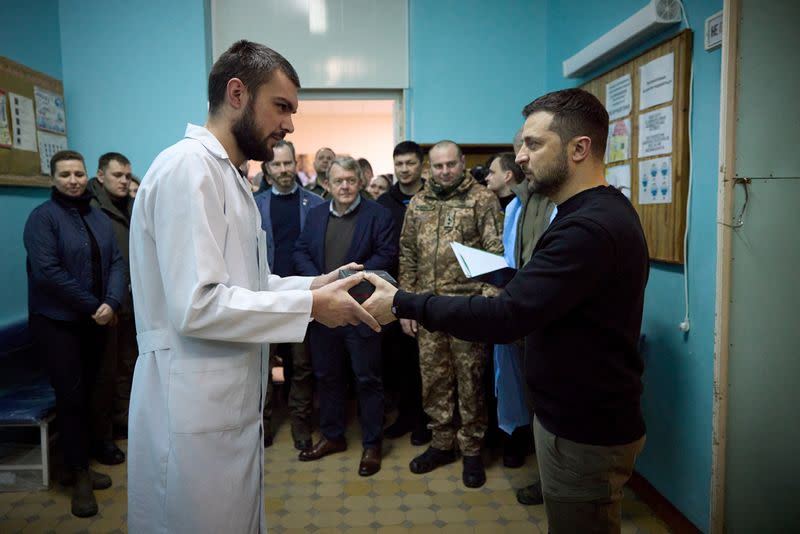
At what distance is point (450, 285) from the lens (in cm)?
282

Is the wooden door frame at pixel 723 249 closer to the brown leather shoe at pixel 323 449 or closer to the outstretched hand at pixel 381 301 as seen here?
the outstretched hand at pixel 381 301

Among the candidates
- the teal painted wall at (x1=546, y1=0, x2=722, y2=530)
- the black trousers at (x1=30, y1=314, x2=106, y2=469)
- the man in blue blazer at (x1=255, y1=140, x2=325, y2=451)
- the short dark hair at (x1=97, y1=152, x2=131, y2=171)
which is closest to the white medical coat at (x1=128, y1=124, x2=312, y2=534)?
the black trousers at (x1=30, y1=314, x2=106, y2=469)

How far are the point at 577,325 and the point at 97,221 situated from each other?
8.45ft

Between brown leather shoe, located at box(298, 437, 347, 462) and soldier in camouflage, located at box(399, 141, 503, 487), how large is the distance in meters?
0.49

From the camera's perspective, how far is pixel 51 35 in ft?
13.0

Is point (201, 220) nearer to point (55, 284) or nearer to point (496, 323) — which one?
point (496, 323)

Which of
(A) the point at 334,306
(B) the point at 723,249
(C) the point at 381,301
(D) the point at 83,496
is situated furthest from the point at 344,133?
(A) the point at 334,306

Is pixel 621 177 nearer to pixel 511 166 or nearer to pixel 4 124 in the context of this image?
pixel 511 166

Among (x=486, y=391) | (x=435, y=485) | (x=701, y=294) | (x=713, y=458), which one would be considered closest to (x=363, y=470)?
(x=435, y=485)

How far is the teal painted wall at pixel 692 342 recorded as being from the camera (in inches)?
83.6

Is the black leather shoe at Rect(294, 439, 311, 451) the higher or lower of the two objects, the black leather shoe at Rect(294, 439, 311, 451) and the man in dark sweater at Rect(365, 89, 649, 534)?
the lower

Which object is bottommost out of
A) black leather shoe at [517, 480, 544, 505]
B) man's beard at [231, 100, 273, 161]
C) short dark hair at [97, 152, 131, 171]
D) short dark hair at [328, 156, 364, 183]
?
black leather shoe at [517, 480, 544, 505]

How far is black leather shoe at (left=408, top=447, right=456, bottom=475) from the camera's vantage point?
290 cm

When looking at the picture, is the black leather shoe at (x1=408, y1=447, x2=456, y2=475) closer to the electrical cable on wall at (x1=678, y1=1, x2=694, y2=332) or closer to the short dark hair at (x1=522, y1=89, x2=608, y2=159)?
the electrical cable on wall at (x1=678, y1=1, x2=694, y2=332)
